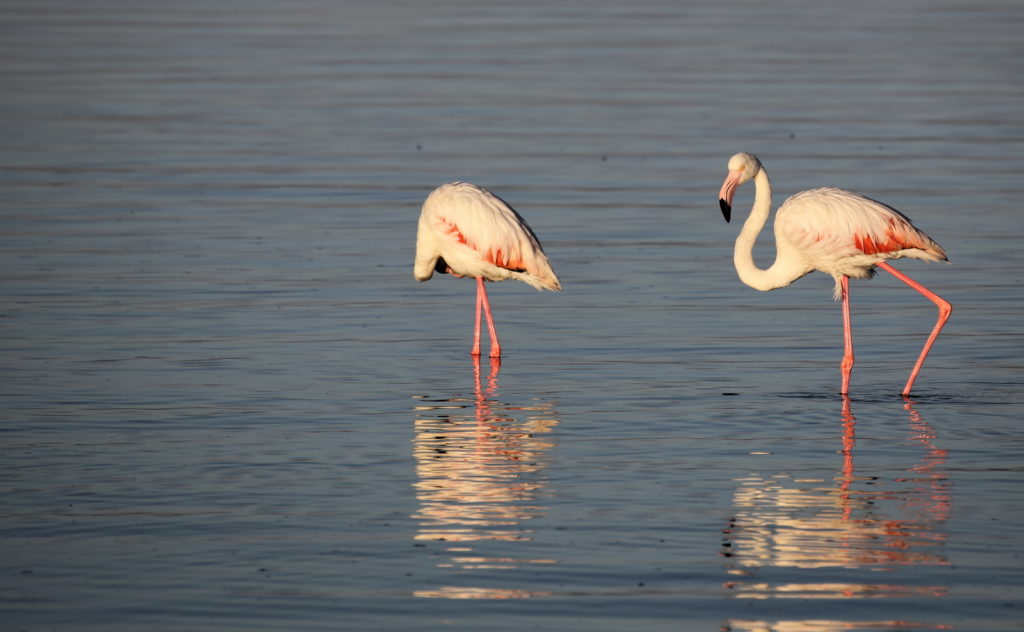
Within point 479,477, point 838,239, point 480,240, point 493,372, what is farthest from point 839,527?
point 480,240

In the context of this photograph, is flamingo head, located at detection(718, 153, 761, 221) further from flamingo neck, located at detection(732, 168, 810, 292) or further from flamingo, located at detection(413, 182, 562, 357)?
flamingo, located at detection(413, 182, 562, 357)

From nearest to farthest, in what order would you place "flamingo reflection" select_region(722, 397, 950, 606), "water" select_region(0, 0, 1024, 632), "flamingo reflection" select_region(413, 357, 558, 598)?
"flamingo reflection" select_region(722, 397, 950, 606), "water" select_region(0, 0, 1024, 632), "flamingo reflection" select_region(413, 357, 558, 598)

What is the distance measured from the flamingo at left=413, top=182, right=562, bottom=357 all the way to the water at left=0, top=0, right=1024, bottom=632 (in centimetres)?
45

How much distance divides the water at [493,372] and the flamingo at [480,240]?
45 cm

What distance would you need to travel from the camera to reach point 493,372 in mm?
10750

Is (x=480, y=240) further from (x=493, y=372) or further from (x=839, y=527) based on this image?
(x=839, y=527)

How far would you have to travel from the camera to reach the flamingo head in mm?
10875

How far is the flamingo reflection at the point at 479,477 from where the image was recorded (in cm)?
698

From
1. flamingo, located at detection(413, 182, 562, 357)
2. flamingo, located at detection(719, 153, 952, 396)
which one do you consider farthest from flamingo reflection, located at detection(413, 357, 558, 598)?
flamingo, located at detection(719, 153, 952, 396)

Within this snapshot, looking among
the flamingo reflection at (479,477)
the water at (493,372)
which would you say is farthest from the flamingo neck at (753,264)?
the flamingo reflection at (479,477)

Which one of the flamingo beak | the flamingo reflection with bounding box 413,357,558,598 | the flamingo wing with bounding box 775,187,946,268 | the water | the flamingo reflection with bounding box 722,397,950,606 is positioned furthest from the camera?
the flamingo beak

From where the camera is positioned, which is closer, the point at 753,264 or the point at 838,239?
the point at 838,239

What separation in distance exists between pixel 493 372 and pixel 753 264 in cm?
183

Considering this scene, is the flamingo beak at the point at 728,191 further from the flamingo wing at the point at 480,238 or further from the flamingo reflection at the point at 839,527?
the flamingo reflection at the point at 839,527
